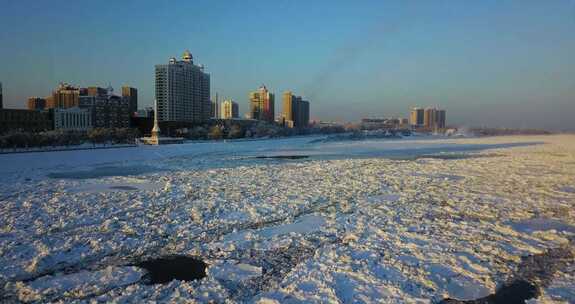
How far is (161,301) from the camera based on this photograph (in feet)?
14.5

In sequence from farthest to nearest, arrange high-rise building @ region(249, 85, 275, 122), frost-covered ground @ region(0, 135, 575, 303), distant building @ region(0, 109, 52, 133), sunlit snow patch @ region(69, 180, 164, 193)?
high-rise building @ region(249, 85, 275, 122)
distant building @ region(0, 109, 52, 133)
sunlit snow patch @ region(69, 180, 164, 193)
frost-covered ground @ region(0, 135, 575, 303)

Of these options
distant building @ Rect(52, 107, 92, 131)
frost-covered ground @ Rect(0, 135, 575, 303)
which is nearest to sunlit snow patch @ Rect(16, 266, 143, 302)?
frost-covered ground @ Rect(0, 135, 575, 303)

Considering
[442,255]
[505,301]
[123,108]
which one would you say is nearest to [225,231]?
[442,255]

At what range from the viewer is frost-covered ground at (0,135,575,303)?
4.81 m

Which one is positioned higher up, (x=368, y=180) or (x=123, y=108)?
(x=123, y=108)

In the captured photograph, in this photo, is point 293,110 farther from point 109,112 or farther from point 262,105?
point 109,112

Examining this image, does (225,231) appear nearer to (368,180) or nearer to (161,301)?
(161,301)

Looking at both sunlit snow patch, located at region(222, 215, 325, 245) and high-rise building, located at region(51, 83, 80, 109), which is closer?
sunlit snow patch, located at region(222, 215, 325, 245)

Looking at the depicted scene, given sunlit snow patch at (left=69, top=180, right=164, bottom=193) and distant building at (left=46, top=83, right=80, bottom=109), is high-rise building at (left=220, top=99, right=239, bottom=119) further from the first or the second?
sunlit snow patch at (left=69, top=180, right=164, bottom=193)

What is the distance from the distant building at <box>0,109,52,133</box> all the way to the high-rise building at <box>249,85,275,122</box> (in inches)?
3141

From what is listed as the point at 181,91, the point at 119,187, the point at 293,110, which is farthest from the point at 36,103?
the point at 119,187

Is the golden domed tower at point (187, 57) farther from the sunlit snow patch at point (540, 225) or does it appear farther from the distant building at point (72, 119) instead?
the sunlit snow patch at point (540, 225)

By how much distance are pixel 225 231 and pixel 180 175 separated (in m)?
9.17

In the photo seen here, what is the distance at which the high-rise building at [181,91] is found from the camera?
334ft
